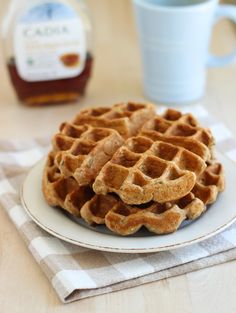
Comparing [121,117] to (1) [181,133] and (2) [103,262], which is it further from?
(2) [103,262]

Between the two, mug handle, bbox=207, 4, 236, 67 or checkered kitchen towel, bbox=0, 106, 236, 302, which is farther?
mug handle, bbox=207, 4, 236, 67

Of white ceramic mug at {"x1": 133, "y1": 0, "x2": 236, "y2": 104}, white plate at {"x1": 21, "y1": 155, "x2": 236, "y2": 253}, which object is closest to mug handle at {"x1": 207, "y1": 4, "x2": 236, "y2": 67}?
white ceramic mug at {"x1": 133, "y1": 0, "x2": 236, "y2": 104}

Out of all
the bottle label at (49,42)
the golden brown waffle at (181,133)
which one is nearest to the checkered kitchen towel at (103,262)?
the golden brown waffle at (181,133)

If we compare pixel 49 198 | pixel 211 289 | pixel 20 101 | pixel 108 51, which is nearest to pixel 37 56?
pixel 20 101

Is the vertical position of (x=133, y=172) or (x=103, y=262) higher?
(x=133, y=172)

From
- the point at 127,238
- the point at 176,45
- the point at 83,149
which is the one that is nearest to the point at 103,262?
the point at 127,238

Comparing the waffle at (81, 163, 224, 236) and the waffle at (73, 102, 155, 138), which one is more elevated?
the waffle at (73, 102, 155, 138)

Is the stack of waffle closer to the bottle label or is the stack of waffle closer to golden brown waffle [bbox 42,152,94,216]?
golden brown waffle [bbox 42,152,94,216]

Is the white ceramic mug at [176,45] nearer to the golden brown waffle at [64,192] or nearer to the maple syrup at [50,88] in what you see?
the maple syrup at [50,88]
